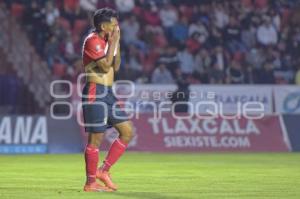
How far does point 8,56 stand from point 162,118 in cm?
524

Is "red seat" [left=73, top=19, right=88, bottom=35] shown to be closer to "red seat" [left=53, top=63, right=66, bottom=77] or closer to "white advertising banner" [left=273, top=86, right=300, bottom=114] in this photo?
"red seat" [left=53, top=63, right=66, bottom=77]

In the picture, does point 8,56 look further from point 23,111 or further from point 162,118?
point 162,118

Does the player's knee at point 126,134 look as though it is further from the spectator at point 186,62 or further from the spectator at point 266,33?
the spectator at point 266,33

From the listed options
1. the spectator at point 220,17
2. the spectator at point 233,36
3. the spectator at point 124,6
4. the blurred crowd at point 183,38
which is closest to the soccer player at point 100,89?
the blurred crowd at point 183,38

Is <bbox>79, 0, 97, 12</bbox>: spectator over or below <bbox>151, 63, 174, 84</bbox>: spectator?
over

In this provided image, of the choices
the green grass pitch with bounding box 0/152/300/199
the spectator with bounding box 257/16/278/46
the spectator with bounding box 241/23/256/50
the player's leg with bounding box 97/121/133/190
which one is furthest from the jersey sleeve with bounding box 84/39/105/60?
the spectator with bounding box 257/16/278/46

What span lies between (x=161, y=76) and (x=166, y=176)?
11083 millimetres

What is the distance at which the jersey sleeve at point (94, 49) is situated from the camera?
11945mm

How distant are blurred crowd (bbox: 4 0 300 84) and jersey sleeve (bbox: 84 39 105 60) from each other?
1350 cm

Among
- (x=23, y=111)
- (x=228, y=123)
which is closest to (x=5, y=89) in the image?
(x=23, y=111)

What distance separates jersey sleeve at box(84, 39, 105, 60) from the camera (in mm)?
11945

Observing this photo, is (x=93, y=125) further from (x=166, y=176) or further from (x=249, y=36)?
Answer: (x=249, y=36)

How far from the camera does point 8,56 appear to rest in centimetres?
2609

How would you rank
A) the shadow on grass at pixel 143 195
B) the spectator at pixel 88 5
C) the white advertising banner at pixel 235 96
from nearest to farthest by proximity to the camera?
1. the shadow on grass at pixel 143 195
2. the white advertising banner at pixel 235 96
3. the spectator at pixel 88 5
